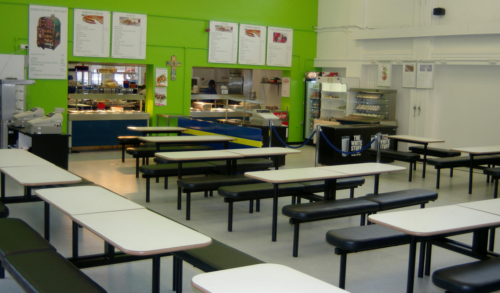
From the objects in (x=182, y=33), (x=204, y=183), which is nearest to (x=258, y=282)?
(x=204, y=183)

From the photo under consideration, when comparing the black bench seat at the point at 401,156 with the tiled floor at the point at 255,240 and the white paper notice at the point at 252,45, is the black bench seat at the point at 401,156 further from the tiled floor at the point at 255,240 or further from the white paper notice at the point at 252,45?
the white paper notice at the point at 252,45

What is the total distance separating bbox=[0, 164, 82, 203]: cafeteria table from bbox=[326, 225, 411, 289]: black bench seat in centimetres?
217

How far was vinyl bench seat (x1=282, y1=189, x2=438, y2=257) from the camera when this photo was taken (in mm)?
4641

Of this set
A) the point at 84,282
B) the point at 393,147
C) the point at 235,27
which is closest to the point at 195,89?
the point at 235,27

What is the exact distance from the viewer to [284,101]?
13250mm

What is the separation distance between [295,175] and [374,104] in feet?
23.1

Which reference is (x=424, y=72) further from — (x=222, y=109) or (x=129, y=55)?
(x=129, y=55)

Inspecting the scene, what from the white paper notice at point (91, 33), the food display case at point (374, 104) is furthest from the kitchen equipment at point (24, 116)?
the food display case at point (374, 104)

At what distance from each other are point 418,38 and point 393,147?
240 centimetres

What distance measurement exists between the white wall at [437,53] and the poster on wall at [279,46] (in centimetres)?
116

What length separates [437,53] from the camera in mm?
10531

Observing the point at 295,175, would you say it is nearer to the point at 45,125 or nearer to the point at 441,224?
the point at 441,224

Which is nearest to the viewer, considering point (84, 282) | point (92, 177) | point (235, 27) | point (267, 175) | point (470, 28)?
point (84, 282)

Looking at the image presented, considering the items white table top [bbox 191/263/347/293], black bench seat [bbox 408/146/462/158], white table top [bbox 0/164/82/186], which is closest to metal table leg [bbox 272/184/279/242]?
white table top [bbox 0/164/82/186]
